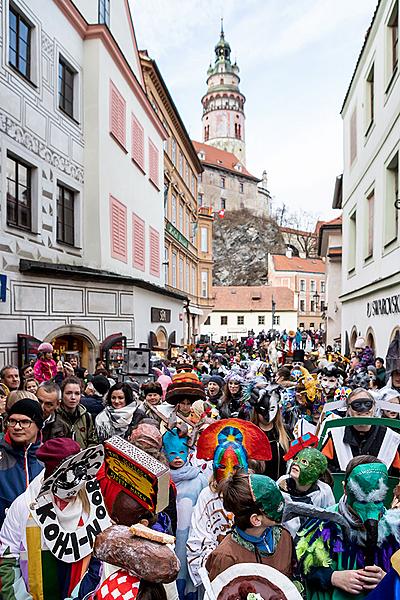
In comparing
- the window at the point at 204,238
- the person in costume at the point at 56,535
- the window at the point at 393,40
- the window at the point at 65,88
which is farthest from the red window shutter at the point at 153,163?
the window at the point at 204,238

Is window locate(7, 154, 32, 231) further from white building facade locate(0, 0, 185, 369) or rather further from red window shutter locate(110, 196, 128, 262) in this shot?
red window shutter locate(110, 196, 128, 262)

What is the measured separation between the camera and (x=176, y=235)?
32.1 m

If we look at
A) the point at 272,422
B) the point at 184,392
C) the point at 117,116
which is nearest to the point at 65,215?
the point at 117,116

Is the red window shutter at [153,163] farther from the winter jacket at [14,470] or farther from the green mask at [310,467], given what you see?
the green mask at [310,467]

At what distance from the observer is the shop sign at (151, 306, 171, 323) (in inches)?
753

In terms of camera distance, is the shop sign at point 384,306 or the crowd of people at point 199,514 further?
the shop sign at point 384,306

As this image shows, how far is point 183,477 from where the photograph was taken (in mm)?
3955

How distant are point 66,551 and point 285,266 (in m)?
77.4

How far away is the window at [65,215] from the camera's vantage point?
1414 centimetres

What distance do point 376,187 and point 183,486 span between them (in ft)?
46.4

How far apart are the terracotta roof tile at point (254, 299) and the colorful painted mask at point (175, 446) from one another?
65.5 m

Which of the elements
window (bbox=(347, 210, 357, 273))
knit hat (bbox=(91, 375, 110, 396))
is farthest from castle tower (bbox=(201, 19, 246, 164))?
knit hat (bbox=(91, 375, 110, 396))

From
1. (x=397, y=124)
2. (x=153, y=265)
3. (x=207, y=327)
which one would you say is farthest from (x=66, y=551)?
(x=207, y=327)

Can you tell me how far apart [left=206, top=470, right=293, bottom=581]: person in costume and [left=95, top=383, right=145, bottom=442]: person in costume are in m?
3.30
